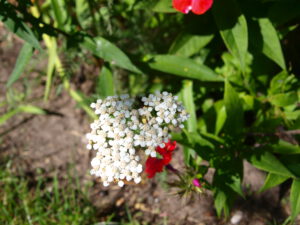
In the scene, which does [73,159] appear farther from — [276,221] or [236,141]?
[276,221]

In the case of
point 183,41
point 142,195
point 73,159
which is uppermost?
point 183,41

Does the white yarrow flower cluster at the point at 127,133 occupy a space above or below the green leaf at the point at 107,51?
below

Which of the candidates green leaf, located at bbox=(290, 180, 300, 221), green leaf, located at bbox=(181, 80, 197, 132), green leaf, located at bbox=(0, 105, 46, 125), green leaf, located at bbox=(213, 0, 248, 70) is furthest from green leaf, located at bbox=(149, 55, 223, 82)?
green leaf, located at bbox=(0, 105, 46, 125)

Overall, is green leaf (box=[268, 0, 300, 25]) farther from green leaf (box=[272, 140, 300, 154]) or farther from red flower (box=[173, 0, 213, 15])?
green leaf (box=[272, 140, 300, 154])

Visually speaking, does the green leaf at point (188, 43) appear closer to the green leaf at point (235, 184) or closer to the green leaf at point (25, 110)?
the green leaf at point (235, 184)

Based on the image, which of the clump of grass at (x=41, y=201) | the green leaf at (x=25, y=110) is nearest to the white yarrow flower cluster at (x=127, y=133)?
the clump of grass at (x=41, y=201)

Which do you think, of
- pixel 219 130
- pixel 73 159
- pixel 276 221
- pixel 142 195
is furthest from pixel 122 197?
pixel 276 221
